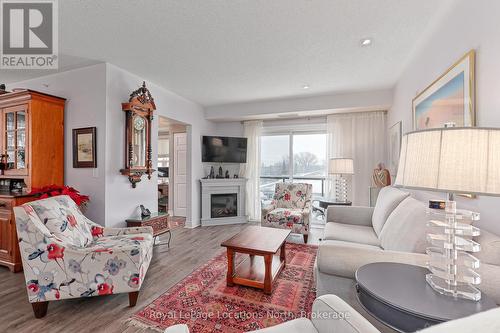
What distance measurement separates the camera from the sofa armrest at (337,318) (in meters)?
0.77

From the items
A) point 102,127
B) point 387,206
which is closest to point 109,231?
point 102,127

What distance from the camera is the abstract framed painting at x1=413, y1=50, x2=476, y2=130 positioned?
4.88 feet

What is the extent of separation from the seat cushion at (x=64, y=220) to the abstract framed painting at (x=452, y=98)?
2.92 meters

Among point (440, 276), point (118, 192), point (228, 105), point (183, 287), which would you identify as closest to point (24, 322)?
point (183, 287)

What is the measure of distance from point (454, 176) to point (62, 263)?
8.40 ft

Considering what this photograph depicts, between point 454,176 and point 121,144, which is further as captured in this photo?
point 121,144

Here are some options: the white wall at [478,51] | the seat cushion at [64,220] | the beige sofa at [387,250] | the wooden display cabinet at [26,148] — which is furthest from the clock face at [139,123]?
the white wall at [478,51]

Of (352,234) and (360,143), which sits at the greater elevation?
(360,143)

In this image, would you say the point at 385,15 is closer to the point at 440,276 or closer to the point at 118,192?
the point at 440,276

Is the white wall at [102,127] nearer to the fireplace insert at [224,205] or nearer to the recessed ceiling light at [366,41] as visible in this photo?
the fireplace insert at [224,205]

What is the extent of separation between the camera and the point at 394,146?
346 centimetres

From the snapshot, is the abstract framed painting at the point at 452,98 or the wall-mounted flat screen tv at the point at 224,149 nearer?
the abstract framed painting at the point at 452,98

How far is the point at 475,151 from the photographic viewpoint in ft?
2.67

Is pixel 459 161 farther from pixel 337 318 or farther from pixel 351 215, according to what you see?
pixel 351 215
